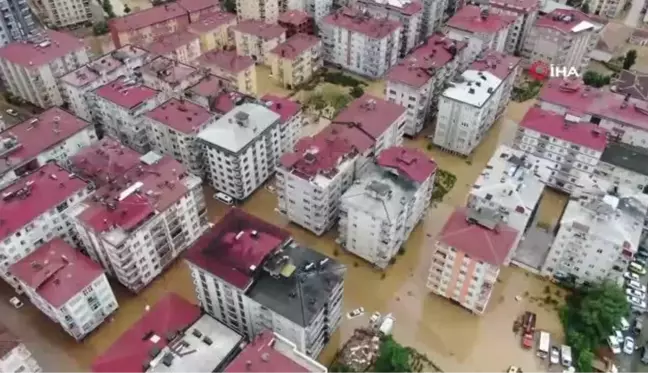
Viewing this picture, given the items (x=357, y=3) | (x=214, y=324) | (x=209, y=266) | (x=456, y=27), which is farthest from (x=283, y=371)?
(x=357, y=3)

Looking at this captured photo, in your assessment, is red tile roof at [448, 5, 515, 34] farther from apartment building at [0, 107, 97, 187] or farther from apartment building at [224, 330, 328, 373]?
apartment building at [224, 330, 328, 373]

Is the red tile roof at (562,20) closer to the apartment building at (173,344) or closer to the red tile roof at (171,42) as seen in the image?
the red tile roof at (171,42)

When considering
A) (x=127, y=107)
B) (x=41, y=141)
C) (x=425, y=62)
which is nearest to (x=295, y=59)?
(x=425, y=62)

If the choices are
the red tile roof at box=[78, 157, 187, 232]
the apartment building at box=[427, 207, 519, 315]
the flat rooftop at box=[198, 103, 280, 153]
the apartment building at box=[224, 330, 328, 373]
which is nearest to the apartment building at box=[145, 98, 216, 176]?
the flat rooftop at box=[198, 103, 280, 153]

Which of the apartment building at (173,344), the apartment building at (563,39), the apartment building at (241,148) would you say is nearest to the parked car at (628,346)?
the apartment building at (173,344)

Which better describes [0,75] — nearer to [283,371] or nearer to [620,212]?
[283,371]

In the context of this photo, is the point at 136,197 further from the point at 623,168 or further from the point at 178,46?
the point at 623,168

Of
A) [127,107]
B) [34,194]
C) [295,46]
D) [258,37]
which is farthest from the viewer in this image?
[258,37]
